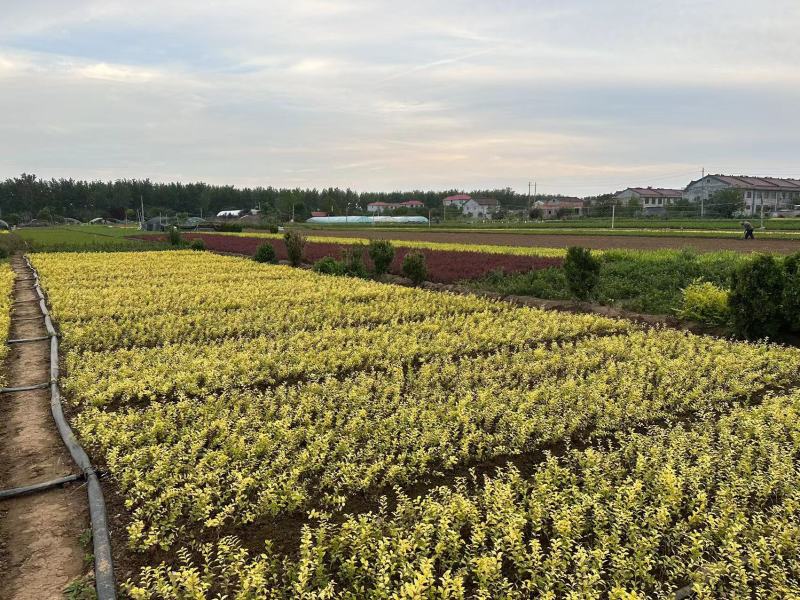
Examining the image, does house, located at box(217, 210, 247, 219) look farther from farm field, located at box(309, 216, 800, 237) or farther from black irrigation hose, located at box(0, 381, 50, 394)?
black irrigation hose, located at box(0, 381, 50, 394)

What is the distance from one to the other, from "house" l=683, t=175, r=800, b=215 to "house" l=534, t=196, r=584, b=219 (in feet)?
66.3

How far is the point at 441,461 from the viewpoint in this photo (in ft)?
17.9

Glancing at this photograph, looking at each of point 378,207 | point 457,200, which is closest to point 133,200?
point 378,207

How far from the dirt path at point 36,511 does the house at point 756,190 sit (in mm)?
98243

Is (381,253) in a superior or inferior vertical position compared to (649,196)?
inferior

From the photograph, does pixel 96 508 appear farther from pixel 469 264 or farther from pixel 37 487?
pixel 469 264

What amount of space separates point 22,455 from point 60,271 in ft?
57.7

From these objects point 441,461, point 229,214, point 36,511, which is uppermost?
point 229,214

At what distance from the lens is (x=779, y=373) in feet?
27.5

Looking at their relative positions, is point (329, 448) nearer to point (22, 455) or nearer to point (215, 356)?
point (22, 455)

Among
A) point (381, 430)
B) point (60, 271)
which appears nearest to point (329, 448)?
point (381, 430)

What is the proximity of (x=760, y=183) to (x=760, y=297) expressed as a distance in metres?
102

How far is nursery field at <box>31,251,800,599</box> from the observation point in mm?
3689

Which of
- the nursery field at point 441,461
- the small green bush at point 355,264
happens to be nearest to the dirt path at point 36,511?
the nursery field at point 441,461
